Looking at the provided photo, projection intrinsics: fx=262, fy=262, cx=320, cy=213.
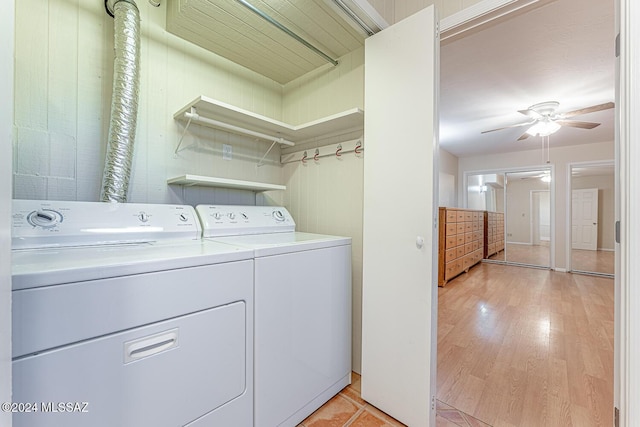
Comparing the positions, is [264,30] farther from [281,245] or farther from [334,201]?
[281,245]

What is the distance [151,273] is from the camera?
83 centimetres

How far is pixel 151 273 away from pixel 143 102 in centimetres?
123

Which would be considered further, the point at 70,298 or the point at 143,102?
the point at 143,102

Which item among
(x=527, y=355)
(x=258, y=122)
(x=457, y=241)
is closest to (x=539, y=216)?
(x=457, y=241)

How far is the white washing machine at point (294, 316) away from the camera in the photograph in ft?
3.76

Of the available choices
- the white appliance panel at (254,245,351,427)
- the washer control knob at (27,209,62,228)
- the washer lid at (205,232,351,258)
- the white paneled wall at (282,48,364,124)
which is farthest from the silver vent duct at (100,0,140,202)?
the white paneled wall at (282,48,364,124)

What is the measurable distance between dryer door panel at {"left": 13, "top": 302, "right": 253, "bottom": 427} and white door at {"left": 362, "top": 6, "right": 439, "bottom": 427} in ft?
2.36

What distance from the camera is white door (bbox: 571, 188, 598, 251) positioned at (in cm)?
717

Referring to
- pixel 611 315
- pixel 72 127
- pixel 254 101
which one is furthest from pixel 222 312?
pixel 611 315

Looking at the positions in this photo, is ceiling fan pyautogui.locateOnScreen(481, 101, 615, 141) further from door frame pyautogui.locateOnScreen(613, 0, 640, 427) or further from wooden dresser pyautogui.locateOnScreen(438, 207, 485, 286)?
door frame pyautogui.locateOnScreen(613, 0, 640, 427)

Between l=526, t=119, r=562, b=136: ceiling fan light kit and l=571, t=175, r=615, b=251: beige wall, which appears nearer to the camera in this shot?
l=526, t=119, r=562, b=136: ceiling fan light kit

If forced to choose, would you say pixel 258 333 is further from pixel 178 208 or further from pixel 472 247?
pixel 472 247

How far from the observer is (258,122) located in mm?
1793

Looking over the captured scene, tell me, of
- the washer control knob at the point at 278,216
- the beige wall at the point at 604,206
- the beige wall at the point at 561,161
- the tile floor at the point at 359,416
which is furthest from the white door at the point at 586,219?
the washer control knob at the point at 278,216
